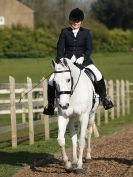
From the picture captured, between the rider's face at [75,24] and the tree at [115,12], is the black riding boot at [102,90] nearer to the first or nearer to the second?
the rider's face at [75,24]

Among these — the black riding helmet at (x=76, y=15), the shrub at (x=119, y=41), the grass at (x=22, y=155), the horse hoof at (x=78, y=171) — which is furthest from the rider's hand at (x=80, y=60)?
the shrub at (x=119, y=41)

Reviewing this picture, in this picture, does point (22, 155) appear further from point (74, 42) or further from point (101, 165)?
point (74, 42)

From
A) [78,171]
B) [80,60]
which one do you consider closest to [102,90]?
[80,60]

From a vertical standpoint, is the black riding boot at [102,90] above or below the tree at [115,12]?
below

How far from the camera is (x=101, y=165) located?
1124 centimetres

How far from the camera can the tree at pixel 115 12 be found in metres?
107

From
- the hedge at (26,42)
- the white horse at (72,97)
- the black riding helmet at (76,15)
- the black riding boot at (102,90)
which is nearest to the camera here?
the white horse at (72,97)

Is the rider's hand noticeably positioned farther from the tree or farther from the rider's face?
the tree

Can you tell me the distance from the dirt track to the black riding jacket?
2001mm

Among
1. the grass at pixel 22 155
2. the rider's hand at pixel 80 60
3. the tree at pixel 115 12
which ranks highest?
the tree at pixel 115 12

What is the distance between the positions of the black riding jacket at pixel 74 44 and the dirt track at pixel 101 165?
6.57ft

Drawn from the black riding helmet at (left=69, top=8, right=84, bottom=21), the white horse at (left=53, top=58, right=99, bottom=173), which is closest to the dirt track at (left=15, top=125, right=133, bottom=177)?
the white horse at (left=53, top=58, right=99, bottom=173)

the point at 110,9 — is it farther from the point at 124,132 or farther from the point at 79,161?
the point at 79,161

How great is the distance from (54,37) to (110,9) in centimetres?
2647
